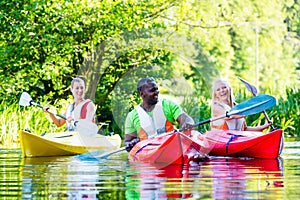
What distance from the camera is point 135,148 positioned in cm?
1127

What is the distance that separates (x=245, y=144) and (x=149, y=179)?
3.61 m

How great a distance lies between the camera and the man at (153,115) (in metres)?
11.0

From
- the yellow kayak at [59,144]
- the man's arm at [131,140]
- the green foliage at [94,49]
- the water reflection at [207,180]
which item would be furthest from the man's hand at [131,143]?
the green foliage at [94,49]

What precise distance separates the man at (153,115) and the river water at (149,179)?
0.45 metres

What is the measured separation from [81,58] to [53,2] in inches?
78.5

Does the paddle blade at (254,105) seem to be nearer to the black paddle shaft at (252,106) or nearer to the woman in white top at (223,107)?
the black paddle shaft at (252,106)

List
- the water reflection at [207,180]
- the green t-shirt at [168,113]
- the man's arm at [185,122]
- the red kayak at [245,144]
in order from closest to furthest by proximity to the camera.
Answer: the water reflection at [207,180] → the man's arm at [185,122] → the green t-shirt at [168,113] → the red kayak at [245,144]

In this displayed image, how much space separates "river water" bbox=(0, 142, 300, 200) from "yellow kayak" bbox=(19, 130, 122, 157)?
127 centimetres

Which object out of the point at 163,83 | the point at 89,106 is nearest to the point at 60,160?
the point at 89,106

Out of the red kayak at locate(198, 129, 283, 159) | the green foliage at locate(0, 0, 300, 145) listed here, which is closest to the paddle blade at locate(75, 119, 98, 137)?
the red kayak at locate(198, 129, 283, 159)

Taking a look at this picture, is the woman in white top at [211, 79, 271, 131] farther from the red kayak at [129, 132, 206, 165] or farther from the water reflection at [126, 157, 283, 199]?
the red kayak at [129, 132, 206, 165]

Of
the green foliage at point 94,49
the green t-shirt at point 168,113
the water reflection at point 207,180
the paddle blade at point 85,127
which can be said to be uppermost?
the green foliage at point 94,49

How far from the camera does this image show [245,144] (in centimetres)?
1240

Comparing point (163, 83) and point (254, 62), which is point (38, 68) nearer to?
point (163, 83)
